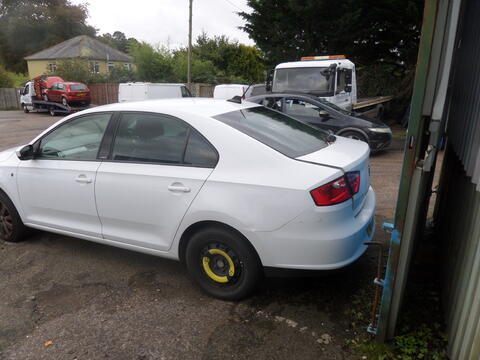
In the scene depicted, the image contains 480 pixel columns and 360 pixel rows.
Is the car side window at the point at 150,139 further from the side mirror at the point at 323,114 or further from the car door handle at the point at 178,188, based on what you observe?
the side mirror at the point at 323,114

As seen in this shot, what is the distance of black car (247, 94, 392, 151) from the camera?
29.2ft

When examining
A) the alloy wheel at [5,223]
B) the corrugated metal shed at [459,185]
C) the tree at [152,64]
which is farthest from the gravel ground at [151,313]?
the tree at [152,64]

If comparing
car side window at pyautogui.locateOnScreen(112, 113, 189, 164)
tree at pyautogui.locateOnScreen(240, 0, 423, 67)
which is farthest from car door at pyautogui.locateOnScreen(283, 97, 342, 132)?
Answer: tree at pyautogui.locateOnScreen(240, 0, 423, 67)

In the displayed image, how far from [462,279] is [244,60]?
3051cm

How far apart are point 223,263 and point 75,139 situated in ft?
7.08

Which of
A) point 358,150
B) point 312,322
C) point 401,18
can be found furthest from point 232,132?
point 401,18

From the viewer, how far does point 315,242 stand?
2.74 metres

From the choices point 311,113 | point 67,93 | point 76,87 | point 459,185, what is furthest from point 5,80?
point 459,185

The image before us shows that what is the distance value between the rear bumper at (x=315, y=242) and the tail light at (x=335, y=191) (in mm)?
67

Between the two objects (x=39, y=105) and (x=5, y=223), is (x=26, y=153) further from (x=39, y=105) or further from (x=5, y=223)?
(x=39, y=105)

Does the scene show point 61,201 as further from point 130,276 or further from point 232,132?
point 232,132

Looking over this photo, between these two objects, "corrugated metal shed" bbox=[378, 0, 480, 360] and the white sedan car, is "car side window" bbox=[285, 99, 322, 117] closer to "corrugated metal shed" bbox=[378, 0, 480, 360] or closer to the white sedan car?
the white sedan car

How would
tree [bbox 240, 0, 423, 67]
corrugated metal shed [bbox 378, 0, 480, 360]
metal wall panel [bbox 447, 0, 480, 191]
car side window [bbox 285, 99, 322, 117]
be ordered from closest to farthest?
1. corrugated metal shed [bbox 378, 0, 480, 360]
2. metal wall panel [bbox 447, 0, 480, 191]
3. car side window [bbox 285, 99, 322, 117]
4. tree [bbox 240, 0, 423, 67]

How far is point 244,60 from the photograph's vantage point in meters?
31.1
